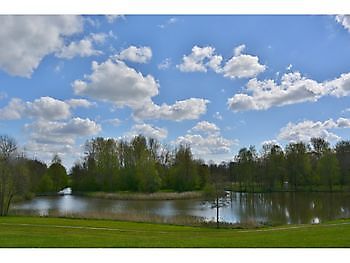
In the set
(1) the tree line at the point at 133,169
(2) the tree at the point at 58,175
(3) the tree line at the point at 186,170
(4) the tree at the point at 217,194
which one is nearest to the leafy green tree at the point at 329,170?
(3) the tree line at the point at 186,170

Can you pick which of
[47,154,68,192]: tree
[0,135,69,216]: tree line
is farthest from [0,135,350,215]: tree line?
[0,135,69,216]: tree line

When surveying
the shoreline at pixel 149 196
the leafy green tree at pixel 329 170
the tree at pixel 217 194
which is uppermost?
the leafy green tree at pixel 329 170

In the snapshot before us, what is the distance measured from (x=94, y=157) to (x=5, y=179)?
2445 centimetres

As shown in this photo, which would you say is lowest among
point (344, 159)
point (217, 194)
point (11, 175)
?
point (217, 194)

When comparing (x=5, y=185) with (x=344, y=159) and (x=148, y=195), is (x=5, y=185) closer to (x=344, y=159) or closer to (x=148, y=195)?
(x=148, y=195)

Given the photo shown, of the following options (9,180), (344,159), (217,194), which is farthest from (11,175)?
(344,159)

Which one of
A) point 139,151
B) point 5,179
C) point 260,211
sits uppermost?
point 139,151

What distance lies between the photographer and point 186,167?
165ft

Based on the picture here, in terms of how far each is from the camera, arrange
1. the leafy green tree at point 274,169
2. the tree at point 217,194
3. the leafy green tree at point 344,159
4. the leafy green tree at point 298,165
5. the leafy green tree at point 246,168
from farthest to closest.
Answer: the leafy green tree at point 246,168, the leafy green tree at point 274,169, the leafy green tree at point 298,165, the leafy green tree at point 344,159, the tree at point 217,194

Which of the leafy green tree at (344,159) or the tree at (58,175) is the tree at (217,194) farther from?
the tree at (58,175)

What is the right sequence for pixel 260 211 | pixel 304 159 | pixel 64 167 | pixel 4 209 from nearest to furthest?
pixel 4 209 < pixel 260 211 < pixel 304 159 < pixel 64 167

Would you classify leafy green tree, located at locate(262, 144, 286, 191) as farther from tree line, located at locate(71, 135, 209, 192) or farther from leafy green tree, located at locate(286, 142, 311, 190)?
tree line, located at locate(71, 135, 209, 192)
